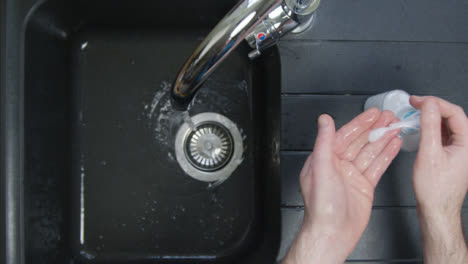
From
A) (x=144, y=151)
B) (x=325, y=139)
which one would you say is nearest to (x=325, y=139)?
(x=325, y=139)

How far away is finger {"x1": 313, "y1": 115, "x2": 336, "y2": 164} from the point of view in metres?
0.49

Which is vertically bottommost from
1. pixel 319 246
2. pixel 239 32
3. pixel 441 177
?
pixel 319 246

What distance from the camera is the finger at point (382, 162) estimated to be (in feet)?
1.77

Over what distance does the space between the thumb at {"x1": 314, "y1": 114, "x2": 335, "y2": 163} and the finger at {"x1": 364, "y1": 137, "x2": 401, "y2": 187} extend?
11 cm

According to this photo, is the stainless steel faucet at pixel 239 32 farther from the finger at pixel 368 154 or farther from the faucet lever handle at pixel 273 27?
the finger at pixel 368 154

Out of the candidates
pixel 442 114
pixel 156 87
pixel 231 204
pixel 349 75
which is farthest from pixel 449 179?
pixel 156 87

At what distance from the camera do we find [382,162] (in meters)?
0.55

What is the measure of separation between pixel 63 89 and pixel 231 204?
0.44 m

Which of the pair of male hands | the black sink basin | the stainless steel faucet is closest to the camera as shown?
the stainless steel faucet

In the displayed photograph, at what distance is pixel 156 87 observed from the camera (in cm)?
69

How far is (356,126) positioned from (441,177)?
156 millimetres

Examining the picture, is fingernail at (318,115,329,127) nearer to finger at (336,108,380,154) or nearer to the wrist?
finger at (336,108,380,154)

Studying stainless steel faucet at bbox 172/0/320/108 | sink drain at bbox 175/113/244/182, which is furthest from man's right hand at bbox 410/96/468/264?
sink drain at bbox 175/113/244/182

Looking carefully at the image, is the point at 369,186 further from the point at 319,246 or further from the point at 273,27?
the point at 273,27
